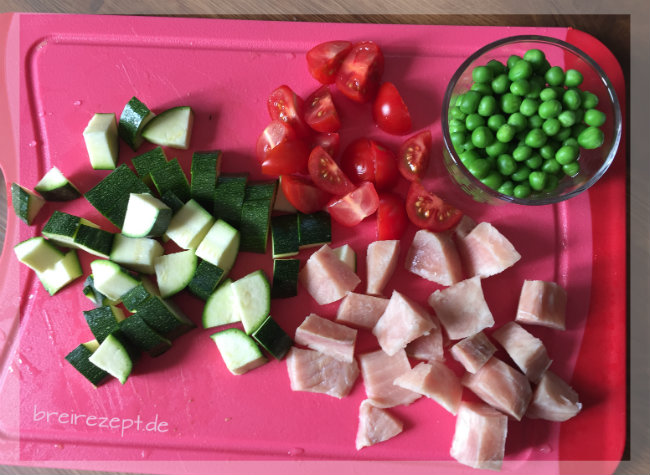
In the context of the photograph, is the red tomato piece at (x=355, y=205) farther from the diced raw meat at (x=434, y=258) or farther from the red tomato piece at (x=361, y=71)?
the red tomato piece at (x=361, y=71)

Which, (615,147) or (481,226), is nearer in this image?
(615,147)

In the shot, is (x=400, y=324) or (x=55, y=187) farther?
(x=55, y=187)

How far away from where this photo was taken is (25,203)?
9.55 ft

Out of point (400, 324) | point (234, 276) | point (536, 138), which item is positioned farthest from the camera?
point (234, 276)

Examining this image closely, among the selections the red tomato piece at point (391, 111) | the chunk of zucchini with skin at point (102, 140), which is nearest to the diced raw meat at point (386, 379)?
the red tomato piece at point (391, 111)

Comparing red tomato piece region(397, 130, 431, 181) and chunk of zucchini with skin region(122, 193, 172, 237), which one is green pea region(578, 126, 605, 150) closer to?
red tomato piece region(397, 130, 431, 181)

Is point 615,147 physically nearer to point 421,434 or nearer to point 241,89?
point 421,434

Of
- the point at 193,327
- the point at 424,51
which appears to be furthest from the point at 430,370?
the point at 424,51

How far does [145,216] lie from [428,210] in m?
1.50

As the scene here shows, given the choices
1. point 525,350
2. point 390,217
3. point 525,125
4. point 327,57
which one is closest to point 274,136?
point 327,57

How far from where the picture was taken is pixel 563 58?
2971mm

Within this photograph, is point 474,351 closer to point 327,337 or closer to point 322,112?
point 327,337

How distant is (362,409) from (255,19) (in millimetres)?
2294

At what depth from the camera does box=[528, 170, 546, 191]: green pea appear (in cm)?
258
